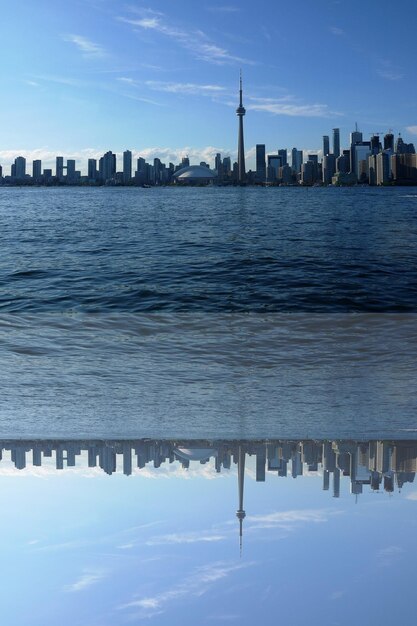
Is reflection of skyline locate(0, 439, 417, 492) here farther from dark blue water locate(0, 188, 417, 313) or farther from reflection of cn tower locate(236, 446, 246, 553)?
dark blue water locate(0, 188, 417, 313)

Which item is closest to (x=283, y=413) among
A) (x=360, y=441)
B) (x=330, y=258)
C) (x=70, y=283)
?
(x=360, y=441)

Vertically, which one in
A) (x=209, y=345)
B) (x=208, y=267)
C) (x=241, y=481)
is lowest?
(x=241, y=481)

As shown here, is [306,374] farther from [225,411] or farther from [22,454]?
[22,454]

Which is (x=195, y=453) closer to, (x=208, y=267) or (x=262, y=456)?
(x=262, y=456)

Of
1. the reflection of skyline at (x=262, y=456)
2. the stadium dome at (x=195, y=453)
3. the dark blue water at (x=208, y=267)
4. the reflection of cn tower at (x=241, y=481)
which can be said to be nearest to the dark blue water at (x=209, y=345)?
the dark blue water at (x=208, y=267)

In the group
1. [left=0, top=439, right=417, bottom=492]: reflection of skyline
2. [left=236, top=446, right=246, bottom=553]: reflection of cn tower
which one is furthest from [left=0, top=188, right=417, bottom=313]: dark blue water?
[left=236, top=446, right=246, bottom=553]: reflection of cn tower

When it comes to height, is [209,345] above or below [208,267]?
below

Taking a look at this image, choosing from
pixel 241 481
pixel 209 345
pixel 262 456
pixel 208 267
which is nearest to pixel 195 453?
pixel 262 456

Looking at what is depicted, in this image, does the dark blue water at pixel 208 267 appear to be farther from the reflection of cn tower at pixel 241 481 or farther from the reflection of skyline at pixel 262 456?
the reflection of cn tower at pixel 241 481
